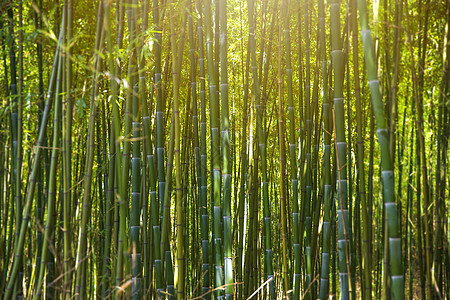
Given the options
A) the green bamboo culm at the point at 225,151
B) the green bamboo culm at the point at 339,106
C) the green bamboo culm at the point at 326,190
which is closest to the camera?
the green bamboo culm at the point at 339,106

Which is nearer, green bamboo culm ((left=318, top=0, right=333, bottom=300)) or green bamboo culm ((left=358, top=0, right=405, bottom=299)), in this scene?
green bamboo culm ((left=358, top=0, right=405, bottom=299))

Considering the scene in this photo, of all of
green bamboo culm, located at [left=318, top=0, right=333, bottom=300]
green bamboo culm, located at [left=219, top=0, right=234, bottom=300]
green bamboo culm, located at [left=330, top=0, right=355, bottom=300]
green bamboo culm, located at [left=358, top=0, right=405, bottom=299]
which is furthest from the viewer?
green bamboo culm, located at [left=318, top=0, right=333, bottom=300]

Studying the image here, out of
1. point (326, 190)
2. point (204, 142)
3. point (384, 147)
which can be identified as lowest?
point (326, 190)

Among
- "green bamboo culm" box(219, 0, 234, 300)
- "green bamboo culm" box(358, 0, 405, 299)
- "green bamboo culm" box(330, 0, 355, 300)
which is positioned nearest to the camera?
"green bamboo culm" box(358, 0, 405, 299)

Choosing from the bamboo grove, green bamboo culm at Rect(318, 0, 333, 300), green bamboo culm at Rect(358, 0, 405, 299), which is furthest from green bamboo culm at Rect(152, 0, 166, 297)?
green bamboo culm at Rect(358, 0, 405, 299)

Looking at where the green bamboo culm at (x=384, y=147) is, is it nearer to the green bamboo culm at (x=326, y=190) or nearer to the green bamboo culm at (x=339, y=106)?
the green bamboo culm at (x=339, y=106)

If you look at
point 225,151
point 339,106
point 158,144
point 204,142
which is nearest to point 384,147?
point 339,106

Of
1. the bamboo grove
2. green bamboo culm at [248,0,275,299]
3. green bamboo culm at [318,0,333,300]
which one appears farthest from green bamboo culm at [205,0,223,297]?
green bamboo culm at [318,0,333,300]

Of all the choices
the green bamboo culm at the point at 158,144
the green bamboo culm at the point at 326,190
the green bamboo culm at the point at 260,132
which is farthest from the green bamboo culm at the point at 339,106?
Result: the green bamboo culm at the point at 158,144

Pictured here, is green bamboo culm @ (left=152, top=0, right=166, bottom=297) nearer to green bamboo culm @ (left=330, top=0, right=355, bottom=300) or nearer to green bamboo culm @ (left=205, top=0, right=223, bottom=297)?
green bamboo culm @ (left=205, top=0, right=223, bottom=297)

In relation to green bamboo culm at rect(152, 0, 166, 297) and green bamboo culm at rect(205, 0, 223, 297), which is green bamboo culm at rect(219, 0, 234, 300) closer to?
green bamboo culm at rect(205, 0, 223, 297)

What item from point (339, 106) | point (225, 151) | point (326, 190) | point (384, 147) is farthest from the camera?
point (326, 190)

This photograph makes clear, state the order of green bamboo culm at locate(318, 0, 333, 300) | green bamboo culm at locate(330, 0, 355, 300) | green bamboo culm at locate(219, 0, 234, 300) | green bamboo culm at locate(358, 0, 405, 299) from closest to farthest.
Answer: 1. green bamboo culm at locate(358, 0, 405, 299)
2. green bamboo culm at locate(330, 0, 355, 300)
3. green bamboo culm at locate(219, 0, 234, 300)
4. green bamboo culm at locate(318, 0, 333, 300)

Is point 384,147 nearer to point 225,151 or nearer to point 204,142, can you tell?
point 225,151
